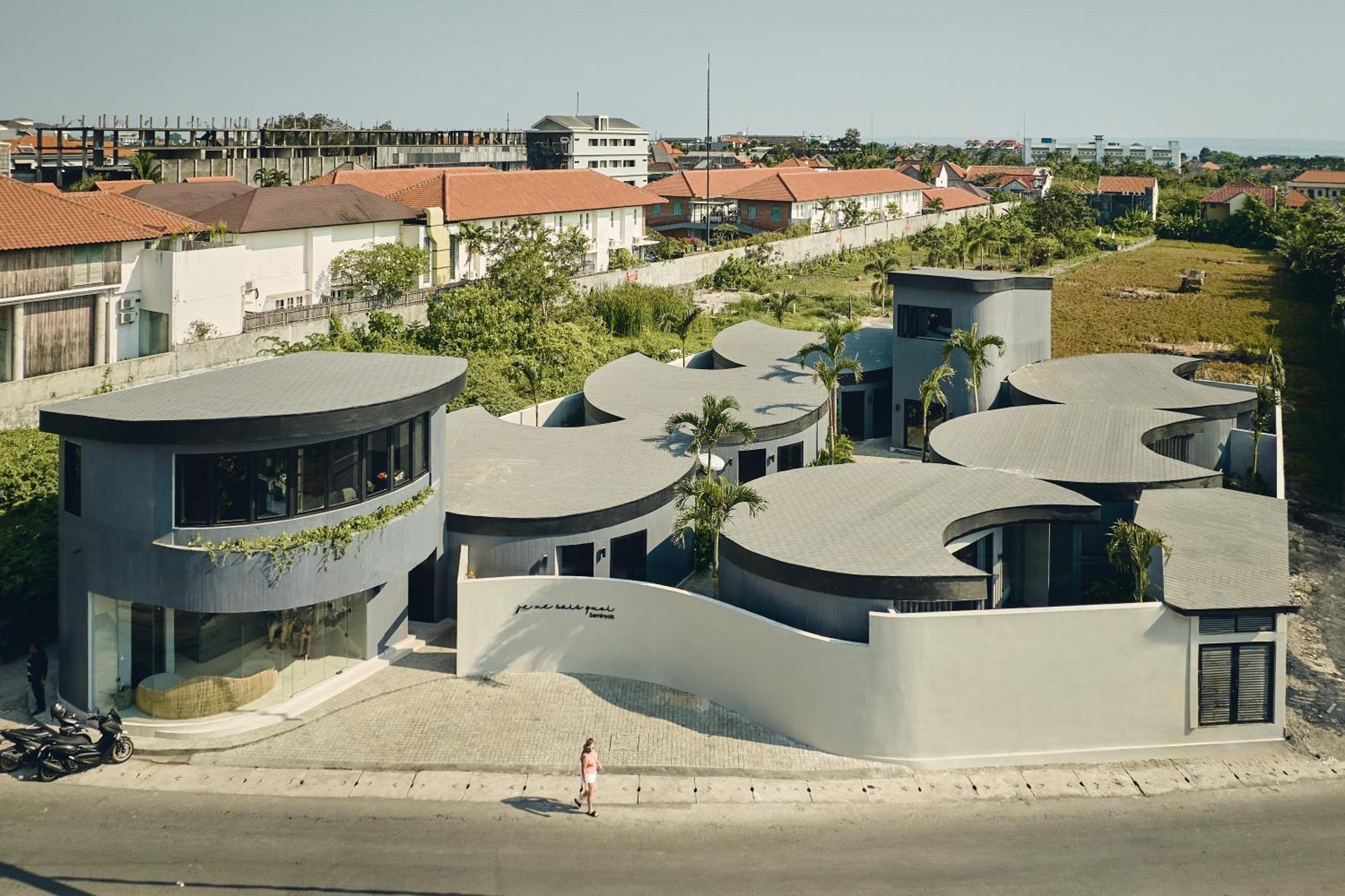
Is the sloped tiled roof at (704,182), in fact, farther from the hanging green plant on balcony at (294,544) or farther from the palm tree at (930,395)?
the hanging green plant on balcony at (294,544)

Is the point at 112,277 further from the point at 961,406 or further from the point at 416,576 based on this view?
the point at 961,406

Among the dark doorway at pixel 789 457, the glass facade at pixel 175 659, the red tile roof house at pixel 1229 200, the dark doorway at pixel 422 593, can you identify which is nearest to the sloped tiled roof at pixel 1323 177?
the red tile roof house at pixel 1229 200

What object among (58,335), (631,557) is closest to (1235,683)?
(631,557)

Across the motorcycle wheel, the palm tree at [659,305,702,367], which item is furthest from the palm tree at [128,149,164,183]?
the motorcycle wheel

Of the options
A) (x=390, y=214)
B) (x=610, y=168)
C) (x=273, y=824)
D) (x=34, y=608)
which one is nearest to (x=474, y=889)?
(x=273, y=824)

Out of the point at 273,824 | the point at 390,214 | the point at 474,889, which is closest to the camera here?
the point at 474,889

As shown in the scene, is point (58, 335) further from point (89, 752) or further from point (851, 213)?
point (851, 213)
